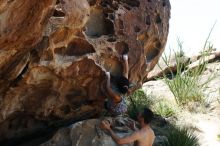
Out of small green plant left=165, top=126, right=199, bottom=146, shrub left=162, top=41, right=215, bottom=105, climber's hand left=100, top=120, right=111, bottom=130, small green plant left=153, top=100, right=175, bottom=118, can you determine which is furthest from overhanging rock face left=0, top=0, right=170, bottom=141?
shrub left=162, top=41, right=215, bottom=105

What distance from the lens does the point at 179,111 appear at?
11.3 meters

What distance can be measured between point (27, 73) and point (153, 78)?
911 centimetres

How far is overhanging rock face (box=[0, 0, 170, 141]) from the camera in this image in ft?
17.9

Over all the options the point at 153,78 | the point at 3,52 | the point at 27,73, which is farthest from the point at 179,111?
the point at 3,52

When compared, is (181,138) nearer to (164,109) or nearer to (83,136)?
(164,109)

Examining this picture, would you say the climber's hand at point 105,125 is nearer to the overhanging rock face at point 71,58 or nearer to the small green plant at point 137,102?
the overhanging rock face at point 71,58

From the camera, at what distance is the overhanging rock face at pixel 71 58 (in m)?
5.44

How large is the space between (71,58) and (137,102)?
5.10m

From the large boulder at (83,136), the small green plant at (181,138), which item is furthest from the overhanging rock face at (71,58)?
the small green plant at (181,138)

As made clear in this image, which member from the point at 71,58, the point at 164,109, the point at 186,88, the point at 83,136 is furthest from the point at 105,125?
the point at 186,88

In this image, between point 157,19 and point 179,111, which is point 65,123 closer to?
point 157,19

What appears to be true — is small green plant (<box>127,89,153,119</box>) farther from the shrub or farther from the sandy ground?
the sandy ground

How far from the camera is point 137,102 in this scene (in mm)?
11078

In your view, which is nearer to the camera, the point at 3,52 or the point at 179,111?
the point at 3,52
